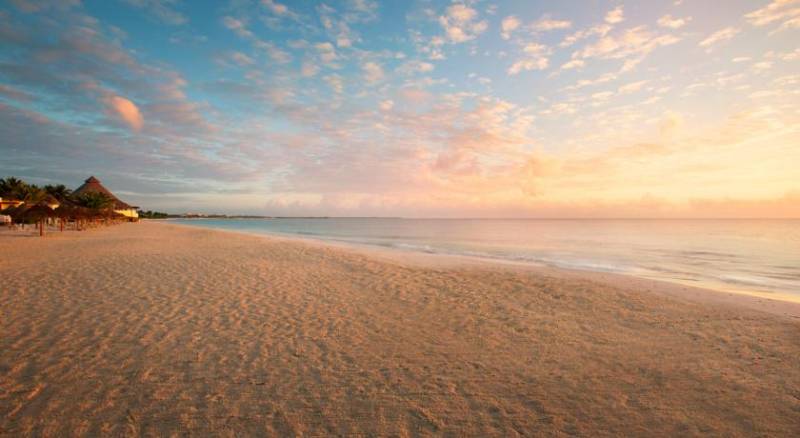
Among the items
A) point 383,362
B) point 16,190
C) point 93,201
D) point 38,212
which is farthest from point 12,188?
point 383,362

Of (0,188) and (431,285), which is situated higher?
(0,188)

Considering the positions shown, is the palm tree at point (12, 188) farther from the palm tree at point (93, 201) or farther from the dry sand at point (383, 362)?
the dry sand at point (383, 362)

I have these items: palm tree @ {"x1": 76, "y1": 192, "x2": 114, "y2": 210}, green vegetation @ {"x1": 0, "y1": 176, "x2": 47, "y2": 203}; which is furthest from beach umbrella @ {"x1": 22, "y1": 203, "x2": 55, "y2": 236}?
green vegetation @ {"x1": 0, "y1": 176, "x2": 47, "y2": 203}

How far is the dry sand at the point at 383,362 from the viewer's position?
3803 millimetres

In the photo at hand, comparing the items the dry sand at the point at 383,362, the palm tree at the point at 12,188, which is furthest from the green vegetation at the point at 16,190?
the dry sand at the point at 383,362

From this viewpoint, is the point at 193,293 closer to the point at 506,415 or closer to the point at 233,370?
the point at 233,370

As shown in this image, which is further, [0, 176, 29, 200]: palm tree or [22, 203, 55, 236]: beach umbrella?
[0, 176, 29, 200]: palm tree

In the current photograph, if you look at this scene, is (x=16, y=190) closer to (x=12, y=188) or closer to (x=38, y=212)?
(x=12, y=188)

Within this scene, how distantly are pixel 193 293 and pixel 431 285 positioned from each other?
22.2ft

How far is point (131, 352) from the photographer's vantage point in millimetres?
5402

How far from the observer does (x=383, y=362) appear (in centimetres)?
533

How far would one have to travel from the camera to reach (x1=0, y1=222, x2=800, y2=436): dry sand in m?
3.80

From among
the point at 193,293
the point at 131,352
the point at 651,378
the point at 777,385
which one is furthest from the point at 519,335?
the point at 193,293

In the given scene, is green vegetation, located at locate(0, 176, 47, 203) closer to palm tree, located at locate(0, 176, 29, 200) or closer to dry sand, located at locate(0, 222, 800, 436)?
palm tree, located at locate(0, 176, 29, 200)
